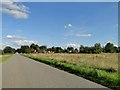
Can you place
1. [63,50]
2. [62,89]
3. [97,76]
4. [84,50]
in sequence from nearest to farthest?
[62,89]
[97,76]
[84,50]
[63,50]

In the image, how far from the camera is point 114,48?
148125 millimetres

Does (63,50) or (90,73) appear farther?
(63,50)

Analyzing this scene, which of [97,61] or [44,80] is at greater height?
[97,61]

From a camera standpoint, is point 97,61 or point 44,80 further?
point 97,61

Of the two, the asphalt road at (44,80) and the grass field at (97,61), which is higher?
the grass field at (97,61)

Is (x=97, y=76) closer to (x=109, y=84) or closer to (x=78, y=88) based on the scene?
(x=109, y=84)

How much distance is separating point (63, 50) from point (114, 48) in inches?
1351

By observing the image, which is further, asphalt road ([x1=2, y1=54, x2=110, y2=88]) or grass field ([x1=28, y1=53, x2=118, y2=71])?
grass field ([x1=28, y1=53, x2=118, y2=71])

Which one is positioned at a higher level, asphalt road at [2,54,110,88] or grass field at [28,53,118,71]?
grass field at [28,53,118,71]

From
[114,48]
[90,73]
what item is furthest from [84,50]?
[90,73]

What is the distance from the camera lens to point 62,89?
11.5m

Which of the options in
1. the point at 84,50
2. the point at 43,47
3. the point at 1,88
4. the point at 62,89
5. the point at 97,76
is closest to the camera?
the point at 62,89

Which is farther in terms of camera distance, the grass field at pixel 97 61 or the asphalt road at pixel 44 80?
the grass field at pixel 97 61

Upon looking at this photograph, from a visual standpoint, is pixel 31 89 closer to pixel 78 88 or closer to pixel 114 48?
pixel 78 88
